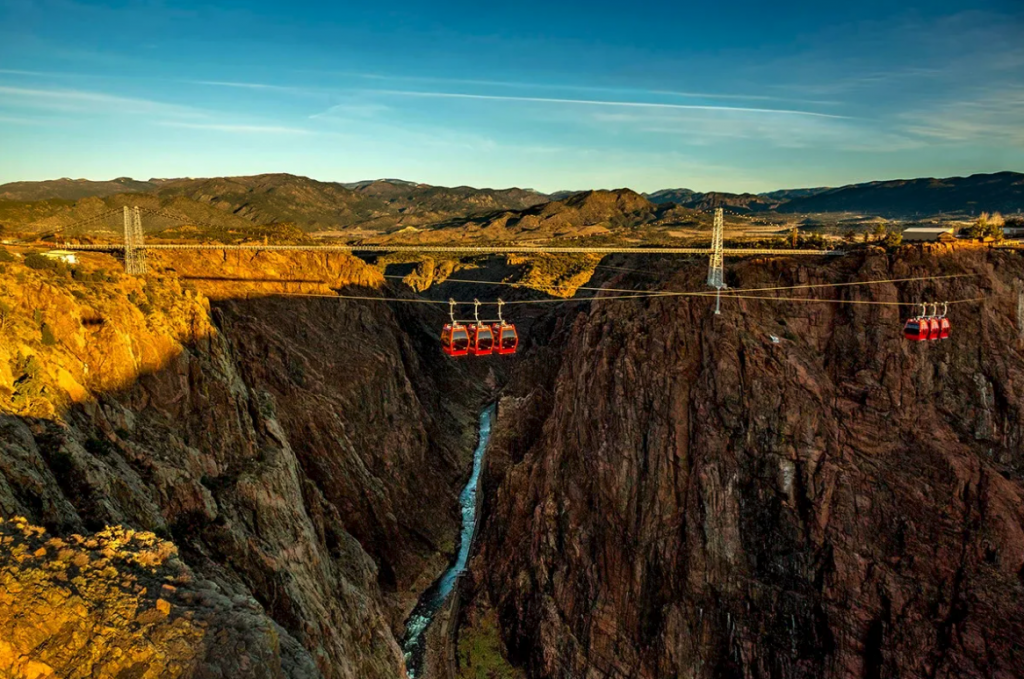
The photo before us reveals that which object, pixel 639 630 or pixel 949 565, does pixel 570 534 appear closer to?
pixel 639 630

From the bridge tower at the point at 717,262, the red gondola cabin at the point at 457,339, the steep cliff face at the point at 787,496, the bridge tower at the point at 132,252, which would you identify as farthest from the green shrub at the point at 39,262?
the bridge tower at the point at 717,262

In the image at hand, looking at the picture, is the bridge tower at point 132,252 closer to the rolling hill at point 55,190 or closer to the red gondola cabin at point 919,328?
the red gondola cabin at point 919,328

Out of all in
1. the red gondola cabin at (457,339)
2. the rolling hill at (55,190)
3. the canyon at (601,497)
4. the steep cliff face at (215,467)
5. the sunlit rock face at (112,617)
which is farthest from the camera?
the rolling hill at (55,190)

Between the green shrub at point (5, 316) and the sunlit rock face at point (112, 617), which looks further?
the green shrub at point (5, 316)

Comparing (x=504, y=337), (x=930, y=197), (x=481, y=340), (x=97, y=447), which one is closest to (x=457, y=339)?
(x=481, y=340)

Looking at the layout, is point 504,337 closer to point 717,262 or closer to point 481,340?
point 481,340
